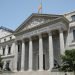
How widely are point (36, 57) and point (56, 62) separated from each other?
589 centimetres

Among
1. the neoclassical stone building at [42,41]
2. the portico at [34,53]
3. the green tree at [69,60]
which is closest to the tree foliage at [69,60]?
the green tree at [69,60]

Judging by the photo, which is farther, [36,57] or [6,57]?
[6,57]

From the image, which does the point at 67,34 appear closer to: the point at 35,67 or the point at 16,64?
the point at 35,67

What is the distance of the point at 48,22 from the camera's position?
1135 inches

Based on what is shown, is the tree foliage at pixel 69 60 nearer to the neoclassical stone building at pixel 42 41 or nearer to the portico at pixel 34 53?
the neoclassical stone building at pixel 42 41

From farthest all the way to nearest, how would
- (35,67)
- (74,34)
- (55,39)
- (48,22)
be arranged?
(35,67) → (55,39) → (48,22) → (74,34)

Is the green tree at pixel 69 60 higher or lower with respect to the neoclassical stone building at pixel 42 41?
lower

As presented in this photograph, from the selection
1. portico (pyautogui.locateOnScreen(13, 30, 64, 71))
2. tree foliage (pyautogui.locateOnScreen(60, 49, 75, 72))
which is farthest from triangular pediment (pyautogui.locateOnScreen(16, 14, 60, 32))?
tree foliage (pyautogui.locateOnScreen(60, 49, 75, 72))

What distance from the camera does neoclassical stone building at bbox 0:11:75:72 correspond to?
2720 centimetres

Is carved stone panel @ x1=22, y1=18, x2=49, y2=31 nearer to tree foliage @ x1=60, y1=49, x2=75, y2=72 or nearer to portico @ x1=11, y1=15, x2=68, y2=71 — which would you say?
portico @ x1=11, y1=15, x2=68, y2=71

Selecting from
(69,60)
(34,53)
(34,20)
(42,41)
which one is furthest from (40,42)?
(69,60)

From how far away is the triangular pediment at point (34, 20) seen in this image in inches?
1169

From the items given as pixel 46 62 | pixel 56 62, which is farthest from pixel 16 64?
pixel 56 62

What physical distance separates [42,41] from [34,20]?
523 cm
